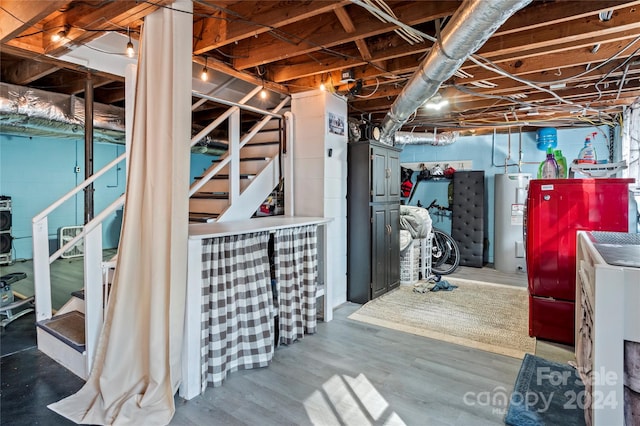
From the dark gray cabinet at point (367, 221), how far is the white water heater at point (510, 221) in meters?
2.61

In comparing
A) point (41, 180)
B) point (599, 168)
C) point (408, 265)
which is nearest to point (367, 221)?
point (408, 265)

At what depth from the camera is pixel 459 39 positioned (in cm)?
205

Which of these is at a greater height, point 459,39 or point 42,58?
point 42,58

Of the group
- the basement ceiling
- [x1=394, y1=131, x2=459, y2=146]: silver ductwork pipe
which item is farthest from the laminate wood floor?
[x1=394, y1=131, x2=459, y2=146]: silver ductwork pipe

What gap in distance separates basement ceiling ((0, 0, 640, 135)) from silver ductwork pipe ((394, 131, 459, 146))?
1542 millimetres

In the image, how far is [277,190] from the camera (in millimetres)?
4254

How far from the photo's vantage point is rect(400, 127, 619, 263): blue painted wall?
19.8ft

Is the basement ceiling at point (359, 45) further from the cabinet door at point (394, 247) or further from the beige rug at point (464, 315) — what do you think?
the beige rug at point (464, 315)

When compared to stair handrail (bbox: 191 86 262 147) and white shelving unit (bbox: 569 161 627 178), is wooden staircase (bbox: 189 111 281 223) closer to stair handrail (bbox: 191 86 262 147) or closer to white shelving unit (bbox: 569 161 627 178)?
stair handrail (bbox: 191 86 262 147)

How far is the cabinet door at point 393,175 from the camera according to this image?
15.4ft

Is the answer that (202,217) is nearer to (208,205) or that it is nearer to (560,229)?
(208,205)

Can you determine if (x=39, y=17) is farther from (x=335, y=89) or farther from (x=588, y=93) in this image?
(x=588, y=93)

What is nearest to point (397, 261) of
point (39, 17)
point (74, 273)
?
point (39, 17)

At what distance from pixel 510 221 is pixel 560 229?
119 inches
